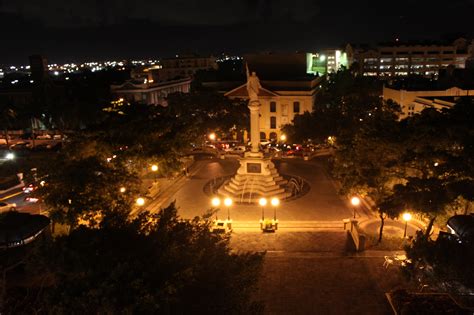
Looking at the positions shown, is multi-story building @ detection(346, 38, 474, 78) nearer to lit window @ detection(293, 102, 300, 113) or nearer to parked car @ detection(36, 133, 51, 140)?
→ lit window @ detection(293, 102, 300, 113)

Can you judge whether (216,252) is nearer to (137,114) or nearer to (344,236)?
(344,236)

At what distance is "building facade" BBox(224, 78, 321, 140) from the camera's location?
6003cm

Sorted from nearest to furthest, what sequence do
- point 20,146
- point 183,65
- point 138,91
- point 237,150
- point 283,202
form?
point 283,202 → point 237,150 → point 20,146 → point 138,91 → point 183,65

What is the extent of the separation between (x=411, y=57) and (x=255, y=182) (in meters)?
89.3

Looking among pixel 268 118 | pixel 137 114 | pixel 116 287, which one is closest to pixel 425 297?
pixel 116 287

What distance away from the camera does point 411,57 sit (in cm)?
10769

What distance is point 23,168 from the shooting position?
4131 cm

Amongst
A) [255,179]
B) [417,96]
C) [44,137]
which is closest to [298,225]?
[255,179]

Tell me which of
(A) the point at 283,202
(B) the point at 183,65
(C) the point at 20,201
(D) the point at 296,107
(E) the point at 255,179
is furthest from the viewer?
(B) the point at 183,65

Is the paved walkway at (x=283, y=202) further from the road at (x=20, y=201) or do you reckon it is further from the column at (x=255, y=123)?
the road at (x=20, y=201)

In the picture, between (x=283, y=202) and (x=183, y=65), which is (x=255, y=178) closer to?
(x=283, y=202)

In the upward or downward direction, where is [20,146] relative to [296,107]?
downward

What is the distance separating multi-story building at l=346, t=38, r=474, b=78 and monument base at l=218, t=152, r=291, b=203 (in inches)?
3127

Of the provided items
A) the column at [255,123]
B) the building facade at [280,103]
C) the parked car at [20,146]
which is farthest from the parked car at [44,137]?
the column at [255,123]
